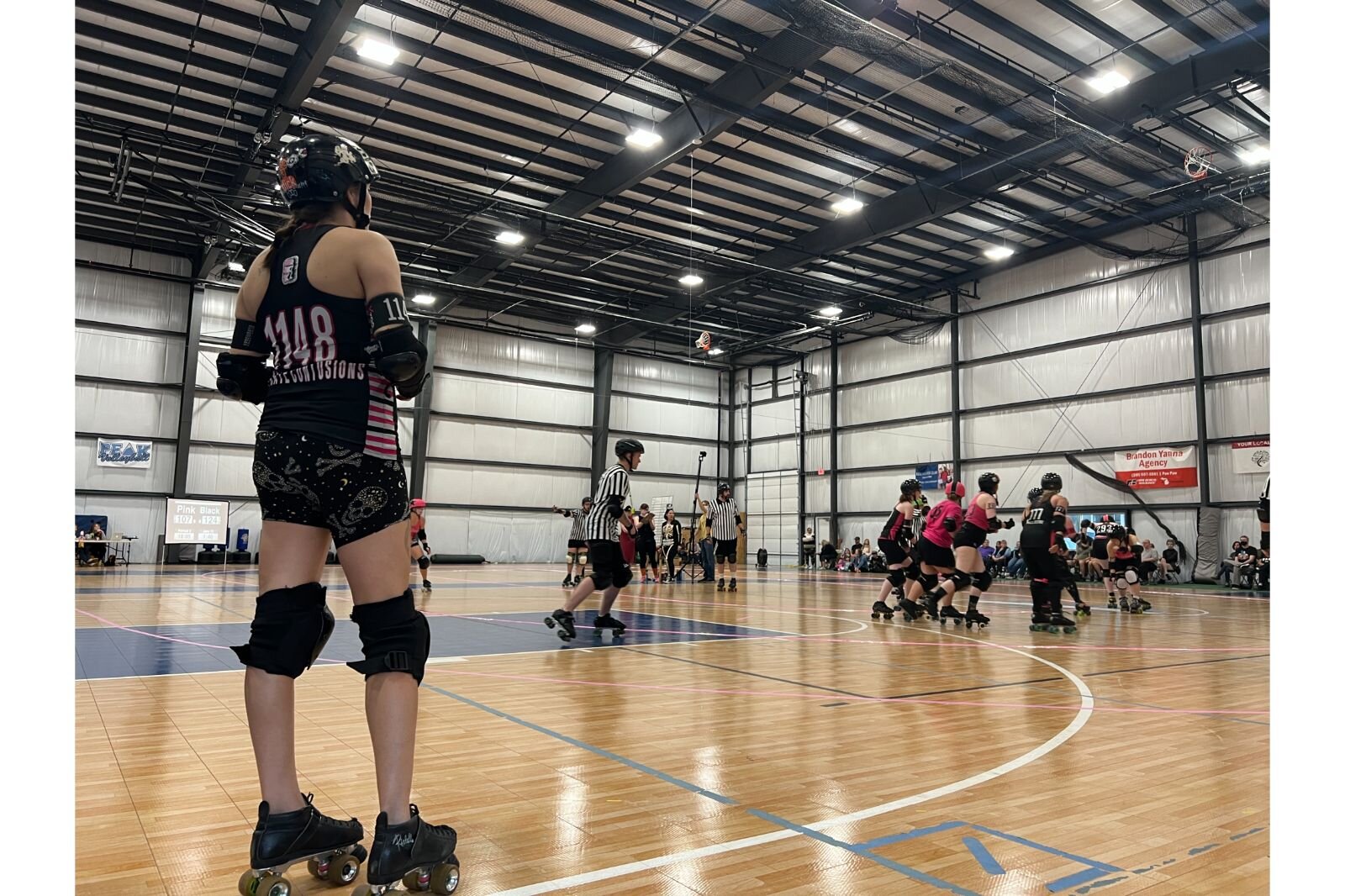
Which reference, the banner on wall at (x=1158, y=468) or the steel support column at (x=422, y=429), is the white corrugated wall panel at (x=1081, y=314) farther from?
the steel support column at (x=422, y=429)

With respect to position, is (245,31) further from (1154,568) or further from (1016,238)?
(1154,568)

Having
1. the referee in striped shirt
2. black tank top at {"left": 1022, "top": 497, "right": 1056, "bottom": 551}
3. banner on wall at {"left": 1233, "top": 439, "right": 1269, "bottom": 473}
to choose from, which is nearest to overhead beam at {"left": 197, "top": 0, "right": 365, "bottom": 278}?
the referee in striped shirt

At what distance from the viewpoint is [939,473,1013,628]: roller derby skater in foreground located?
30.0 ft

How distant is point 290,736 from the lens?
6.92 feet

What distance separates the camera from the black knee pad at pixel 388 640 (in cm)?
206

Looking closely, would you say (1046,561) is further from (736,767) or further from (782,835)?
(782,835)

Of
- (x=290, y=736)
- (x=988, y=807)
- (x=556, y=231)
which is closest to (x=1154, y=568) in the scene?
(x=556, y=231)

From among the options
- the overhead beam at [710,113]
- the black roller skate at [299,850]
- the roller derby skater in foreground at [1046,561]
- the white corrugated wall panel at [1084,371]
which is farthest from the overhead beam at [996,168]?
the black roller skate at [299,850]

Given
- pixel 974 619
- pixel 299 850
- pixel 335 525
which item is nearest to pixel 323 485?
pixel 335 525

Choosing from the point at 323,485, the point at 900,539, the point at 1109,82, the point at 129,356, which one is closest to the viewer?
the point at 323,485

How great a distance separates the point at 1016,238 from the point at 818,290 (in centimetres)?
600

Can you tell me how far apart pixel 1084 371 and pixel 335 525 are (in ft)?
78.6

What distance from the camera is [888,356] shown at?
2845 centimetres

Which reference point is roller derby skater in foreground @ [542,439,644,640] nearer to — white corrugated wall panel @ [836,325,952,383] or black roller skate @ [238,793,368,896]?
black roller skate @ [238,793,368,896]
